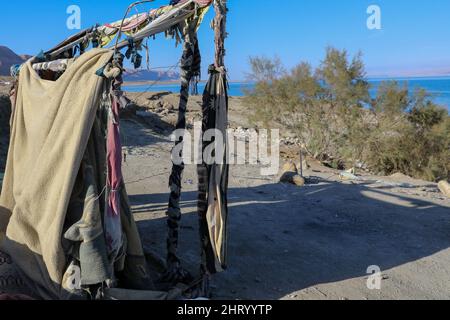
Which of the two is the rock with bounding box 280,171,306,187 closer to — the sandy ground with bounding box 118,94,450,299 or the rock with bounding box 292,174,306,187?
the rock with bounding box 292,174,306,187

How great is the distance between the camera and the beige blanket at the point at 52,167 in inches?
119

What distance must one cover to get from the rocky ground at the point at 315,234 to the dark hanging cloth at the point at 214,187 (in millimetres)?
474

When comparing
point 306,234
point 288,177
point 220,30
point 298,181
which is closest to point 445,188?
point 298,181

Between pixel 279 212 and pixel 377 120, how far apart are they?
364 inches

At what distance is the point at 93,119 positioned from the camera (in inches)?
120

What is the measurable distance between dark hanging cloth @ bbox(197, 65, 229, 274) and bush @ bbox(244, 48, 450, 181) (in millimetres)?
11606

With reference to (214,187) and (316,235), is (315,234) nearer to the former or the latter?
(316,235)

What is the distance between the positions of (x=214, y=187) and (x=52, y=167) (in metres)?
1.24

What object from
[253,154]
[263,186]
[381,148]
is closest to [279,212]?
[263,186]

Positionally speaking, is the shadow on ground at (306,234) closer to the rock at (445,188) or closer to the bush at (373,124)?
the rock at (445,188)

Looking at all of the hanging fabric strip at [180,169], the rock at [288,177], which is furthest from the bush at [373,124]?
the hanging fabric strip at [180,169]

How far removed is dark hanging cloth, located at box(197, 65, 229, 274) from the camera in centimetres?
341

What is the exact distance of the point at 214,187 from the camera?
135 inches
